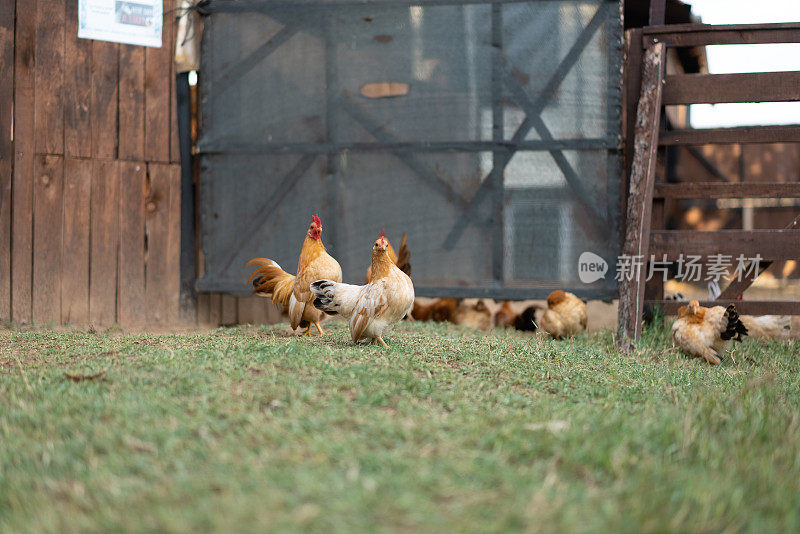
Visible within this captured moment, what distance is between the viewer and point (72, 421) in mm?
2541

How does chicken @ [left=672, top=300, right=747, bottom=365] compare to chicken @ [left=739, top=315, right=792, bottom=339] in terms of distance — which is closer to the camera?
chicken @ [left=672, top=300, right=747, bottom=365]

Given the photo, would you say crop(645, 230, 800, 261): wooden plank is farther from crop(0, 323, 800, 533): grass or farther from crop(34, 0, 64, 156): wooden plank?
crop(34, 0, 64, 156): wooden plank

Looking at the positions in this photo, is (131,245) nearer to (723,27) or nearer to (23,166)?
(23,166)

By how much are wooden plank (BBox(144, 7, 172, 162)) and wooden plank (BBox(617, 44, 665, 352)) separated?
442 centimetres

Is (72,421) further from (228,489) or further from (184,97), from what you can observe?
(184,97)

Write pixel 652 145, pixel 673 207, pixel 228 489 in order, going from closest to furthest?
pixel 228 489 < pixel 652 145 < pixel 673 207

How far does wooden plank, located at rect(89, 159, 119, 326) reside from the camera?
236 inches

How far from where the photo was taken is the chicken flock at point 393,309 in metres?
4.00

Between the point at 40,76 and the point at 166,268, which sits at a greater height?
the point at 40,76

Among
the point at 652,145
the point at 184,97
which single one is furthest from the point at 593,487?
the point at 184,97

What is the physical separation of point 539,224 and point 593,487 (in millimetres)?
4145

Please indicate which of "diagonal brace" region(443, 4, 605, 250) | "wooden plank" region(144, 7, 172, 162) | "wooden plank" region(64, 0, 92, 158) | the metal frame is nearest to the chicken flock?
the metal frame

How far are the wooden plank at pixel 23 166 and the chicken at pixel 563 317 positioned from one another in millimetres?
4698

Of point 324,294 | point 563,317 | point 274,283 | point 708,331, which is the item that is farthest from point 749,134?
point 274,283
